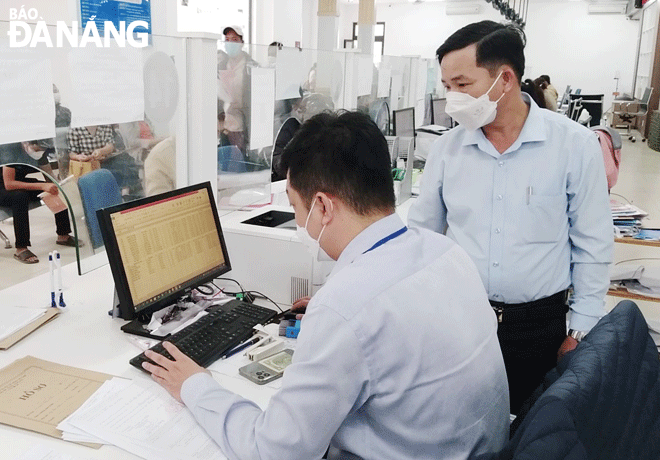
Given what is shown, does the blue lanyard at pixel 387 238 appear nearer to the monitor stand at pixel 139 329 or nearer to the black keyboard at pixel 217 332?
the black keyboard at pixel 217 332

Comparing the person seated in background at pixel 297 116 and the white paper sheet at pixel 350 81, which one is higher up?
the white paper sheet at pixel 350 81

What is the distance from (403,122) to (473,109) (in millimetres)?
2497

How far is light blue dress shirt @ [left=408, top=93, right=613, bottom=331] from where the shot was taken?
166 centimetres

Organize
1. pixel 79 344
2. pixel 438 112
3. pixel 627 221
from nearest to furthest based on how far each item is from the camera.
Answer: pixel 79 344, pixel 627 221, pixel 438 112

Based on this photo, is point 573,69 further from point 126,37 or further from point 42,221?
point 126,37

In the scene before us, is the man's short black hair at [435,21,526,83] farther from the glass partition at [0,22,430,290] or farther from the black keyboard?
the black keyboard

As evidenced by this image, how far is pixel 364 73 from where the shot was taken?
429 centimetres

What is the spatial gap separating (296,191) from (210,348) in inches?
22.7

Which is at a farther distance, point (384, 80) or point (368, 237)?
point (384, 80)

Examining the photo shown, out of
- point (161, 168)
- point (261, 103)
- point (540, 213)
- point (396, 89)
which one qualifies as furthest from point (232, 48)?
point (396, 89)

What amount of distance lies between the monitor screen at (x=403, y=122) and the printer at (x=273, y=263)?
7.11 ft

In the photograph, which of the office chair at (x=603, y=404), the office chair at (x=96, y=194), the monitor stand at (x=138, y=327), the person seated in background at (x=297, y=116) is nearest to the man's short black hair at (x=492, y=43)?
the office chair at (x=603, y=404)

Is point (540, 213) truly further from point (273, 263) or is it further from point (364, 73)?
point (364, 73)

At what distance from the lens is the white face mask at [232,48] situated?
235cm
